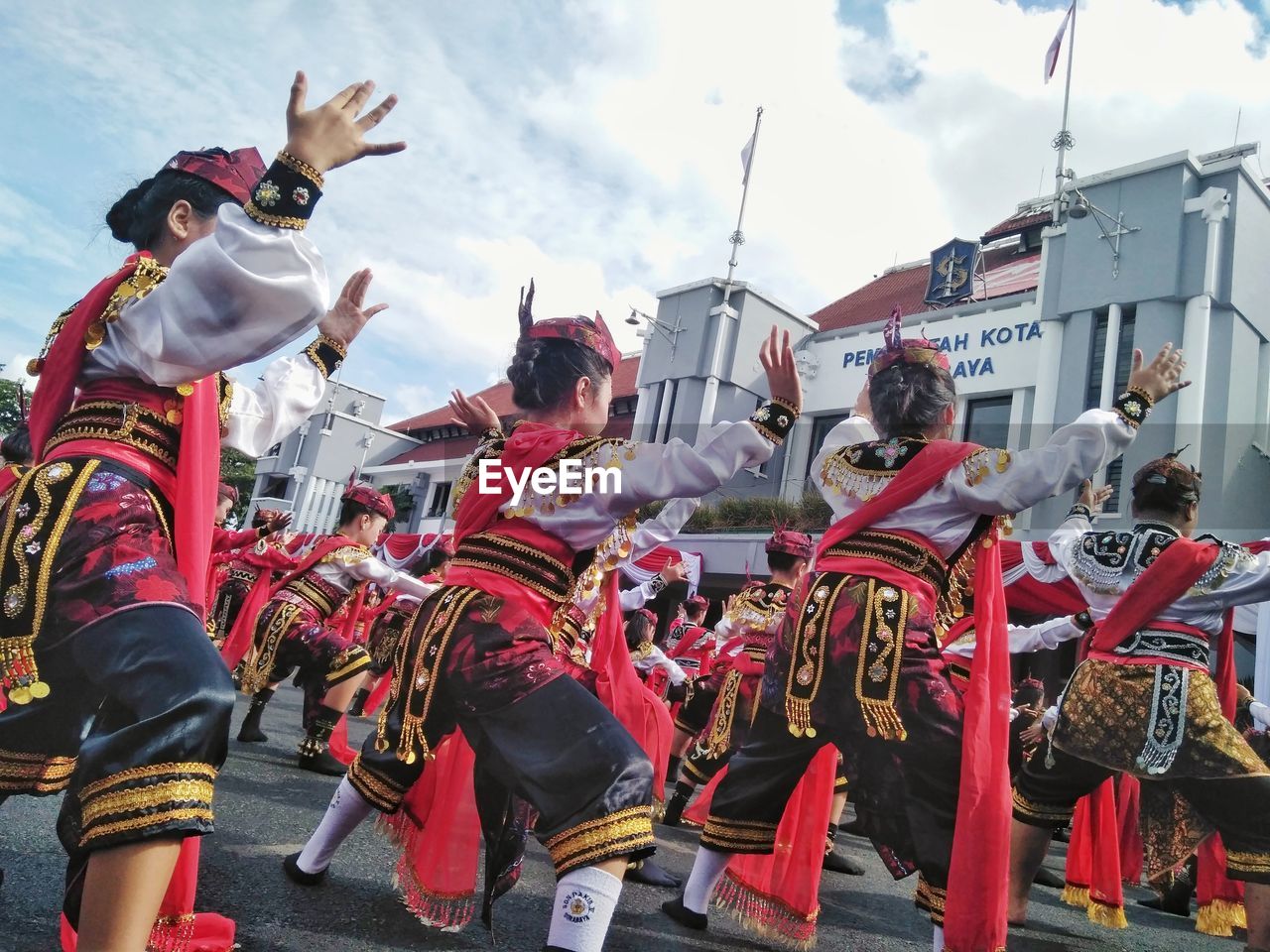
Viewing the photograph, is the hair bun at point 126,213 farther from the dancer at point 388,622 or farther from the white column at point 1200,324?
the white column at point 1200,324

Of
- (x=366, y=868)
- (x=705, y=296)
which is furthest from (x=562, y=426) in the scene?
(x=705, y=296)

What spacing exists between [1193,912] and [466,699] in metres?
4.89

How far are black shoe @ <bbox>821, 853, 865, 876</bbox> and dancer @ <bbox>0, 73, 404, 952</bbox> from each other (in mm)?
3785

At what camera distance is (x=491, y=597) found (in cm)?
247

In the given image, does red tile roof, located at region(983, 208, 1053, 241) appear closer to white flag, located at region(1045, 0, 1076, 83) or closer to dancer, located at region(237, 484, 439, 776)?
white flag, located at region(1045, 0, 1076, 83)

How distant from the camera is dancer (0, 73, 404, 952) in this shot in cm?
158

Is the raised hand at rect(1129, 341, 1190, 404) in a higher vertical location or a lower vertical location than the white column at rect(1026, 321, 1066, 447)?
lower

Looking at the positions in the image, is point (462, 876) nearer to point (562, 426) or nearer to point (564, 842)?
point (564, 842)

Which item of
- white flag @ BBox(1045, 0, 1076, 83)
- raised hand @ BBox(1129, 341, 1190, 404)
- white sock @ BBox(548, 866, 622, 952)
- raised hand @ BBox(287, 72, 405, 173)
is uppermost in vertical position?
white flag @ BBox(1045, 0, 1076, 83)

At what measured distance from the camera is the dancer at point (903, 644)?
256 centimetres

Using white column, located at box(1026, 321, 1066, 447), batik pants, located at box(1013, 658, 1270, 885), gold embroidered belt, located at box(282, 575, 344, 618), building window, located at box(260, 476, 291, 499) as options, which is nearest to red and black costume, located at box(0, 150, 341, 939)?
batik pants, located at box(1013, 658, 1270, 885)

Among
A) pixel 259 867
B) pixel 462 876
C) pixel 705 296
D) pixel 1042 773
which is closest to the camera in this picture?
pixel 462 876

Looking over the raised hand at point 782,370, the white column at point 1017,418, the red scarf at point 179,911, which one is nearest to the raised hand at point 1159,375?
the raised hand at point 782,370

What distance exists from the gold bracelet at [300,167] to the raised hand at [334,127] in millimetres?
10
